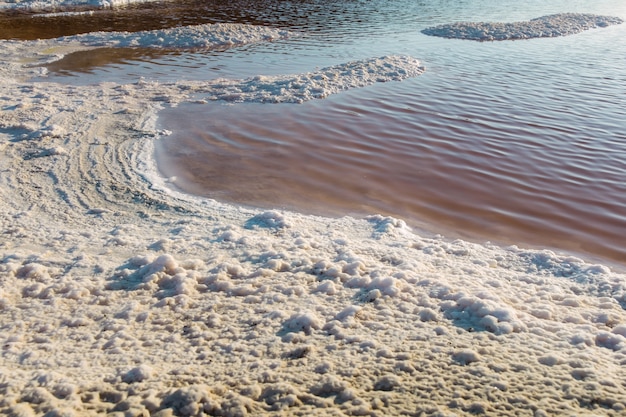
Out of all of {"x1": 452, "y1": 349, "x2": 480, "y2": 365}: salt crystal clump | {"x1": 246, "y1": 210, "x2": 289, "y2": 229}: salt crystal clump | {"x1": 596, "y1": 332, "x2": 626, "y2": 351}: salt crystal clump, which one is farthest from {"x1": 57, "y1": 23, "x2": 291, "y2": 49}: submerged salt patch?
{"x1": 596, "y1": 332, "x2": 626, "y2": 351}: salt crystal clump

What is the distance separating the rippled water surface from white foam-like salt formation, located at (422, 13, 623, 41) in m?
2.11

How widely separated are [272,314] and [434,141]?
506cm

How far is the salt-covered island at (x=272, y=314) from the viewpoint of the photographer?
2.46m

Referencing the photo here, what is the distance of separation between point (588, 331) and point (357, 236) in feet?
6.58

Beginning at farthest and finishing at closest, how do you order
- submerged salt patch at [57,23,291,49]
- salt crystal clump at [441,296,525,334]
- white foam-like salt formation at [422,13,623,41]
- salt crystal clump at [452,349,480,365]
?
white foam-like salt formation at [422,13,623,41]
submerged salt patch at [57,23,291,49]
salt crystal clump at [441,296,525,334]
salt crystal clump at [452,349,480,365]

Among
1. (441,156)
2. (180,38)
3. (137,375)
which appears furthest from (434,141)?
(180,38)

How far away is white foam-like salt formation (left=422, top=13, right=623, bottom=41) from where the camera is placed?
54.1 feet

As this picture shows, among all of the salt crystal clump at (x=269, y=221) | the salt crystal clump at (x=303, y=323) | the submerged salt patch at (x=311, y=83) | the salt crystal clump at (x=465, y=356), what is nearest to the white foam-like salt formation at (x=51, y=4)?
the submerged salt patch at (x=311, y=83)

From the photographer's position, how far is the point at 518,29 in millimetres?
17141

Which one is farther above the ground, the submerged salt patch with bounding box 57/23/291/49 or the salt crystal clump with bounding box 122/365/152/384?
the submerged salt patch with bounding box 57/23/291/49

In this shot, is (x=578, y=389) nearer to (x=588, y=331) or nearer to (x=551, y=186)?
(x=588, y=331)

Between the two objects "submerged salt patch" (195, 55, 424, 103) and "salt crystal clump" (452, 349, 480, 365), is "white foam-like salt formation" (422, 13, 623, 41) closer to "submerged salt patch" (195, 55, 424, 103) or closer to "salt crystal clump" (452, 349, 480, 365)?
Result: "submerged salt patch" (195, 55, 424, 103)

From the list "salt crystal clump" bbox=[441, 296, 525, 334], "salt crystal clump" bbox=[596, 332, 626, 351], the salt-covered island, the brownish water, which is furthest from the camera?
the brownish water

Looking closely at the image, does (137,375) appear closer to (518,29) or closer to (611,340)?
(611,340)
